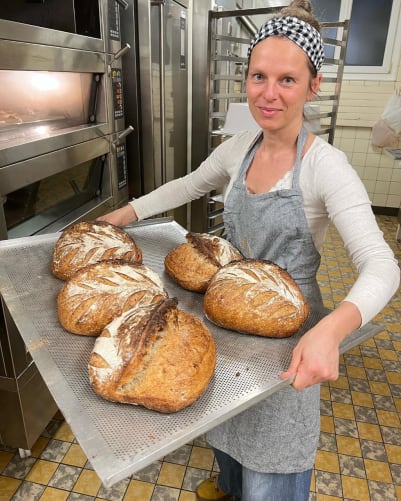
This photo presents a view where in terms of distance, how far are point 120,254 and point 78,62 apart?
3.43ft

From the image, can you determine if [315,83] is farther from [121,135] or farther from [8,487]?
[8,487]

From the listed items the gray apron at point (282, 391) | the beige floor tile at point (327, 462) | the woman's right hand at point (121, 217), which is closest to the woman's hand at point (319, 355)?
the gray apron at point (282, 391)

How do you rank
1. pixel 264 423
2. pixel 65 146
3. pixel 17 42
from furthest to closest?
pixel 65 146 → pixel 17 42 → pixel 264 423

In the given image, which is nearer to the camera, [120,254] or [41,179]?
[120,254]

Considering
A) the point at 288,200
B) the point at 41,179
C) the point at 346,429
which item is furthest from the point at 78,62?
the point at 346,429

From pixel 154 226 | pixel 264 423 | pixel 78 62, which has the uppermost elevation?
pixel 78 62

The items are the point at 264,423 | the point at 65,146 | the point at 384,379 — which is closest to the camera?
the point at 264,423

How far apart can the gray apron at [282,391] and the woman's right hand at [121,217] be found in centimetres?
42

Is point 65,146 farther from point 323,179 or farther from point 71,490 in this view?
point 71,490

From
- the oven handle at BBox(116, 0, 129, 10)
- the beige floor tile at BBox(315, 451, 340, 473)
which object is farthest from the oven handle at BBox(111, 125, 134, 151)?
the beige floor tile at BBox(315, 451, 340, 473)

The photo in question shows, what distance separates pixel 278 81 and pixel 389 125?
12.6 feet

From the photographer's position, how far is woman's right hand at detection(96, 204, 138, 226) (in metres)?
1.45

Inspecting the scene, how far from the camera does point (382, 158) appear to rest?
488 cm

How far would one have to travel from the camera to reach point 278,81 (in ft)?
3.34
